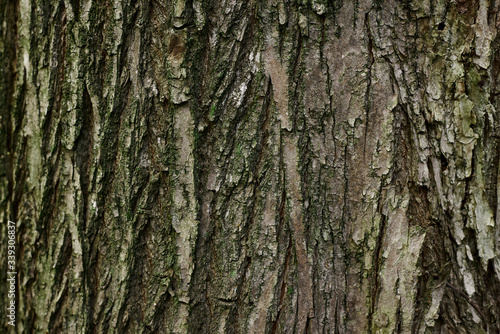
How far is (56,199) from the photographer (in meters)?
1.33

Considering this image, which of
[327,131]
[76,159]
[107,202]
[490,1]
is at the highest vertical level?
[490,1]

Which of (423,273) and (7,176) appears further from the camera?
(7,176)

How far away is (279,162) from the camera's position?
4.11ft

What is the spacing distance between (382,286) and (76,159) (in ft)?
3.64

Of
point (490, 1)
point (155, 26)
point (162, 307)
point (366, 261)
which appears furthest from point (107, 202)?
point (490, 1)

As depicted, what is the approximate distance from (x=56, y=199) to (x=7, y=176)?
297 millimetres

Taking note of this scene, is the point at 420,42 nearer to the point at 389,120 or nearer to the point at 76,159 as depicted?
the point at 389,120

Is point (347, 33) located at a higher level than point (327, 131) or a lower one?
higher

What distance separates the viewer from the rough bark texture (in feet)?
4.08

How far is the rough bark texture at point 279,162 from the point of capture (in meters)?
1.24

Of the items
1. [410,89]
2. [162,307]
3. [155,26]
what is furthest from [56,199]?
[410,89]

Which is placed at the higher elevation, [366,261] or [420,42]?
[420,42]

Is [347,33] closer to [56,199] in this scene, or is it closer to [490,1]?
[490,1]

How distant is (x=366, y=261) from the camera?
128 centimetres
